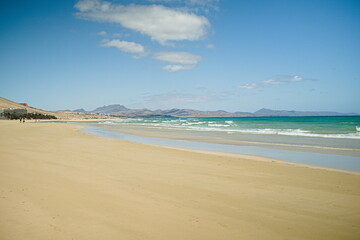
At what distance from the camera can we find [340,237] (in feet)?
12.5

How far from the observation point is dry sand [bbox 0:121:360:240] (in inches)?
150

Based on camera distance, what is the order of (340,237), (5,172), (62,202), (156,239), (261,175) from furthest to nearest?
(261,175) → (5,172) → (62,202) → (340,237) → (156,239)

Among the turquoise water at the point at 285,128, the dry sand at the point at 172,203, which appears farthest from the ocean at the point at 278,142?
the dry sand at the point at 172,203

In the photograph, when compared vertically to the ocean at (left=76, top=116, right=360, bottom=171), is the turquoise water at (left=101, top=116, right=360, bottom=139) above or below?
above

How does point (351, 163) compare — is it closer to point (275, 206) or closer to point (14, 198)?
point (275, 206)

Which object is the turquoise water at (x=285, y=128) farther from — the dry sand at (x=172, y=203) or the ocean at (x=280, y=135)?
the dry sand at (x=172, y=203)

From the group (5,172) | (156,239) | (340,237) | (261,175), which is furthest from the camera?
(261,175)

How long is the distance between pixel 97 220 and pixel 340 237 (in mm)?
4121

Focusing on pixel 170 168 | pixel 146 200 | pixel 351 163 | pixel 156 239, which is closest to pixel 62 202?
pixel 146 200

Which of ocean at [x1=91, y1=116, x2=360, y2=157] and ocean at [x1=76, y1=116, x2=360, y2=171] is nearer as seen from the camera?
ocean at [x1=76, y1=116, x2=360, y2=171]

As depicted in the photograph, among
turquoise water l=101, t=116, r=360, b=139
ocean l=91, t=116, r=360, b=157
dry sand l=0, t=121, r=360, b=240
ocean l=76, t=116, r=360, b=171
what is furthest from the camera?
turquoise water l=101, t=116, r=360, b=139

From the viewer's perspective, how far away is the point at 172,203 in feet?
16.4

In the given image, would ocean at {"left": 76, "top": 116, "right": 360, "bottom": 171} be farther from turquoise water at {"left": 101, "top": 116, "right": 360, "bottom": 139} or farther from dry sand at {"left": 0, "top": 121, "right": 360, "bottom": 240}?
dry sand at {"left": 0, "top": 121, "right": 360, "bottom": 240}

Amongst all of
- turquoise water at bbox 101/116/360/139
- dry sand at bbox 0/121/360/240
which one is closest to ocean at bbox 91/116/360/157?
turquoise water at bbox 101/116/360/139
